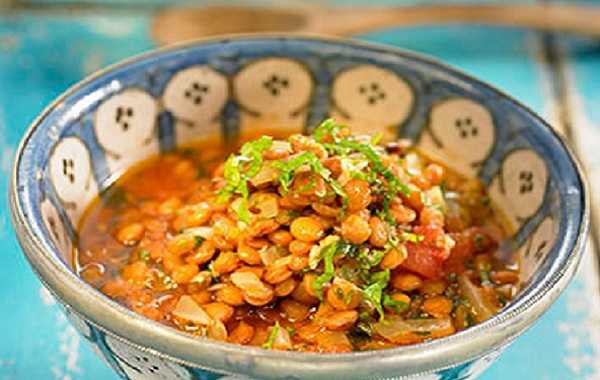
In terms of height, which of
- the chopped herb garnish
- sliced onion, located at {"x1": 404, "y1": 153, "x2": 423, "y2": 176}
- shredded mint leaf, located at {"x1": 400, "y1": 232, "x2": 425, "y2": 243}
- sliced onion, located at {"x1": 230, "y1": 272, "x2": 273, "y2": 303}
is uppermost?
the chopped herb garnish

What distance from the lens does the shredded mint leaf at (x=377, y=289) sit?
1.56 m

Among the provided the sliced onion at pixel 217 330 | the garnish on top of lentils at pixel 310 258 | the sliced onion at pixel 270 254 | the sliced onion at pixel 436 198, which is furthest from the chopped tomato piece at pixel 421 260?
the sliced onion at pixel 217 330

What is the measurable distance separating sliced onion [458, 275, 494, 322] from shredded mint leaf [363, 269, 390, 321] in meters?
0.17

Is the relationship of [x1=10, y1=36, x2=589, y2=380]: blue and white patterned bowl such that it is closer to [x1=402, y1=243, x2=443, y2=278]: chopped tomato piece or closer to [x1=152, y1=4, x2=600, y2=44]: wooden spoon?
[x1=402, y1=243, x2=443, y2=278]: chopped tomato piece

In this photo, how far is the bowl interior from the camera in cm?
177

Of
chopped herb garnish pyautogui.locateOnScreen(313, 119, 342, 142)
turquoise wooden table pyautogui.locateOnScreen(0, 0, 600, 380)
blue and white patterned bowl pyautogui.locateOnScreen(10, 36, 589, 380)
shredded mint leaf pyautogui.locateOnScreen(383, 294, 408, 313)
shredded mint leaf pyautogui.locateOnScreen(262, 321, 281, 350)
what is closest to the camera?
blue and white patterned bowl pyautogui.locateOnScreen(10, 36, 589, 380)

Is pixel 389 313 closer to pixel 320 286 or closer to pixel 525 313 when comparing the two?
pixel 320 286

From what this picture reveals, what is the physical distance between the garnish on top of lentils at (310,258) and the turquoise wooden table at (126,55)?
0.23 metres

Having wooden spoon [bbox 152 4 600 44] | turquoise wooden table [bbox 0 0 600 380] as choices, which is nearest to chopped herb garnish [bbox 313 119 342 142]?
turquoise wooden table [bbox 0 0 600 380]

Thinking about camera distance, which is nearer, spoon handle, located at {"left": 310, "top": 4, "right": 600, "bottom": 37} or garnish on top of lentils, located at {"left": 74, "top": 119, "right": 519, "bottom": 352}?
garnish on top of lentils, located at {"left": 74, "top": 119, "right": 519, "bottom": 352}

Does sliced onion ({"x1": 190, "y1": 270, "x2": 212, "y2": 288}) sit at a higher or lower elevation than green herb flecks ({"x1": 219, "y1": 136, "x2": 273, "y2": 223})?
lower

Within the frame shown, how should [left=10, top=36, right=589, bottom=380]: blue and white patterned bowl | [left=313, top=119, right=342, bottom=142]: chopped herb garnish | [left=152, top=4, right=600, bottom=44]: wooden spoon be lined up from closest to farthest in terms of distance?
[left=10, top=36, right=589, bottom=380]: blue and white patterned bowl
[left=313, top=119, right=342, bottom=142]: chopped herb garnish
[left=152, top=4, right=600, bottom=44]: wooden spoon

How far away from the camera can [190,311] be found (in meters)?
1.59

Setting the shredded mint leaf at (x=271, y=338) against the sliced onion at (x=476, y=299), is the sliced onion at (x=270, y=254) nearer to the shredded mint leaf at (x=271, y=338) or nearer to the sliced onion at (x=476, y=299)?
the shredded mint leaf at (x=271, y=338)
